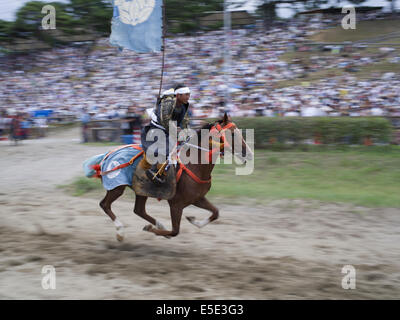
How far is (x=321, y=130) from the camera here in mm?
12469

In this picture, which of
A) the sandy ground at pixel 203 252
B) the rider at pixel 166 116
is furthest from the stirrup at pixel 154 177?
the sandy ground at pixel 203 252

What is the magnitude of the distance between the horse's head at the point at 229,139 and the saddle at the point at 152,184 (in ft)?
2.56

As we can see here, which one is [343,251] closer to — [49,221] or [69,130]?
[49,221]

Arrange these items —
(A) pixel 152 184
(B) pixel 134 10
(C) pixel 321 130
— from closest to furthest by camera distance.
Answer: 1. (A) pixel 152 184
2. (B) pixel 134 10
3. (C) pixel 321 130

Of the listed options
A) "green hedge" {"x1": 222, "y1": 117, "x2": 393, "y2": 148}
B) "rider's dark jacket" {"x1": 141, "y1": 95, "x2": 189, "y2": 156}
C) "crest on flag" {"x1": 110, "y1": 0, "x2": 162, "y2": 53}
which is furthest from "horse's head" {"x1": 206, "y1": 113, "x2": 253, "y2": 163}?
"green hedge" {"x1": 222, "y1": 117, "x2": 393, "y2": 148}

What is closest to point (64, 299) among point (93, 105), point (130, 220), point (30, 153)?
point (130, 220)

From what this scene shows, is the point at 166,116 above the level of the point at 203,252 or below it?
above

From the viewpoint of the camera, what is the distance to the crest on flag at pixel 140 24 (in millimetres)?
10469

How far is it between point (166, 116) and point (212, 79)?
511 inches

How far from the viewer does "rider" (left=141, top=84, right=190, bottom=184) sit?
5.79 meters

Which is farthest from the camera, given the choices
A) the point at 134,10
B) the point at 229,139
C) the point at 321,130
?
the point at 321,130

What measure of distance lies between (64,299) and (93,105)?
16.4m

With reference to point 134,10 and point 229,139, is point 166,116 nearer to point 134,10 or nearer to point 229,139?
point 229,139

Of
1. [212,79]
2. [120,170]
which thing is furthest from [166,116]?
[212,79]
